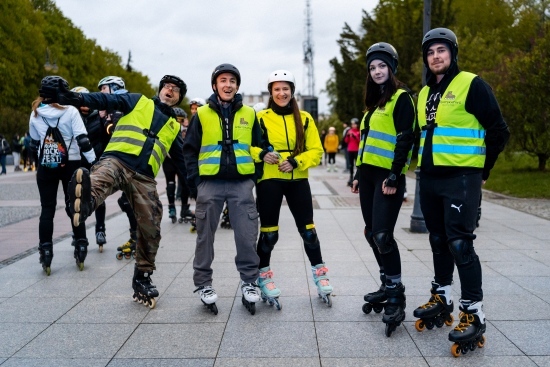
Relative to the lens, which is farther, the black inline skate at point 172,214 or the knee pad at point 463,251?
the black inline skate at point 172,214

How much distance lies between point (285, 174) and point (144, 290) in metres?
1.49

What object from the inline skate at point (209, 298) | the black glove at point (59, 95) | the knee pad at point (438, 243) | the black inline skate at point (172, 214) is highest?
the black glove at point (59, 95)

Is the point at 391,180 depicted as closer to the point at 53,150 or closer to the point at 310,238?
the point at 310,238

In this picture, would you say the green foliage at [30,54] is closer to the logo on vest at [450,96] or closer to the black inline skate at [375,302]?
the black inline skate at [375,302]

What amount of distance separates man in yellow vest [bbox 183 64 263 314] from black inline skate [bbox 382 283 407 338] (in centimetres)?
103

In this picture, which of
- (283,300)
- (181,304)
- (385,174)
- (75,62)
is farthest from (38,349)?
(75,62)

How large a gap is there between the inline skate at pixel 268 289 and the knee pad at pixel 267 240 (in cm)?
18

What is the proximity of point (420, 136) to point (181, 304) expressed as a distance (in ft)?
7.70

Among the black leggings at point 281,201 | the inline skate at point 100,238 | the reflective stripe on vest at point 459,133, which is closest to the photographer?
the reflective stripe on vest at point 459,133

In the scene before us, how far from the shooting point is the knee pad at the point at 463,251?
345 cm

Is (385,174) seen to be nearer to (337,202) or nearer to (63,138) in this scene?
(63,138)

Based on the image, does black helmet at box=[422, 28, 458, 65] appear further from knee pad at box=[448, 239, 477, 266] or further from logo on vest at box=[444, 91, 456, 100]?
knee pad at box=[448, 239, 477, 266]

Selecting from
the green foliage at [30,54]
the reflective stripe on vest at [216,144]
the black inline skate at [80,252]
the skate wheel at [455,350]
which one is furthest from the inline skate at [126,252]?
the green foliage at [30,54]

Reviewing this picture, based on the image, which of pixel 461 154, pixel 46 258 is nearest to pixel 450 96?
pixel 461 154
